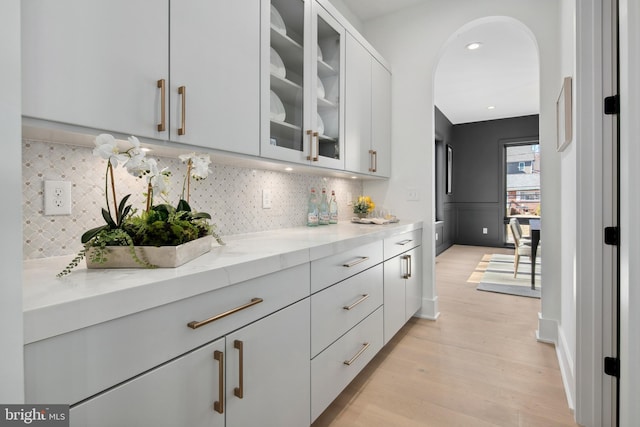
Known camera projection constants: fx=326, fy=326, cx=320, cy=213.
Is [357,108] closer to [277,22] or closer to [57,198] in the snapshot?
[277,22]

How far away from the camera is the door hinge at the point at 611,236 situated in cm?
149

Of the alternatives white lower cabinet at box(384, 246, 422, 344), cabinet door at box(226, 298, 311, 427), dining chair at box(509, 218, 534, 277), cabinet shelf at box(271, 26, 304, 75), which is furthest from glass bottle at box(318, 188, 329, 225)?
dining chair at box(509, 218, 534, 277)

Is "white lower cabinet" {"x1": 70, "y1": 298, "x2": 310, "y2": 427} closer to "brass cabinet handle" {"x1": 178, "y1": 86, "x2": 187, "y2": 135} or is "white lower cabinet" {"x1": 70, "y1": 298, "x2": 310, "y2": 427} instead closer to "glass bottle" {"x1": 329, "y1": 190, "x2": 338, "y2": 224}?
"brass cabinet handle" {"x1": 178, "y1": 86, "x2": 187, "y2": 135}

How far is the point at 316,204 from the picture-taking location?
2434 mm

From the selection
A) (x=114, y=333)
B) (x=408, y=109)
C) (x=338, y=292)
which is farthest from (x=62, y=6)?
(x=408, y=109)

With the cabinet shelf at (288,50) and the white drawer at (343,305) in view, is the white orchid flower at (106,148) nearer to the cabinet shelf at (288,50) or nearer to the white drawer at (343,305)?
the white drawer at (343,305)

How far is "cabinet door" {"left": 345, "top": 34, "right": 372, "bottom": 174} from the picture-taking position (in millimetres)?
2352

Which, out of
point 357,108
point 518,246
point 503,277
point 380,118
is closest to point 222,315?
point 357,108

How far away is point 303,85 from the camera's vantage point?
1.87m

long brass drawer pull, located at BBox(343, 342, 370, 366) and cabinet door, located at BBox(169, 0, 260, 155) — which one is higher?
cabinet door, located at BBox(169, 0, 260, 155)

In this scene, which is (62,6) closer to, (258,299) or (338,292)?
(258,299)

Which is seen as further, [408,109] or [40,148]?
[408,109]

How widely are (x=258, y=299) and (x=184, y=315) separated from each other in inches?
11.0

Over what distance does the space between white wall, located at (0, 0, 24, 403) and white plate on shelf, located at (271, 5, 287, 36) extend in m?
1.33
